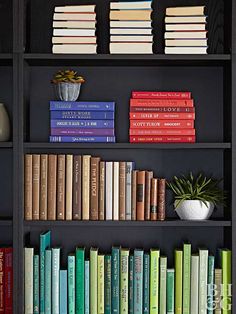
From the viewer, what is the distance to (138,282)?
9.68 ft

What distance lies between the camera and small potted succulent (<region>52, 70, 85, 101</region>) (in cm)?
299

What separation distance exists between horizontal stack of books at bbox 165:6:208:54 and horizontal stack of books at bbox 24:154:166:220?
56 centimetres

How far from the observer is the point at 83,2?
3170 mm

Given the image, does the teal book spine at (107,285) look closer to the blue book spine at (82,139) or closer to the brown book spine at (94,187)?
the brown book spine at (94,187)

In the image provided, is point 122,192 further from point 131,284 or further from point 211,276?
point 211,276

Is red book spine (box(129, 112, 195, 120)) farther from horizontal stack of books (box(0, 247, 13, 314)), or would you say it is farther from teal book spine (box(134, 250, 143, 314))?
horizontal stack of books (box(0, 247, 13, 314))

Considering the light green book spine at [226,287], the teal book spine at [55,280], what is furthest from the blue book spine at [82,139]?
the light green book spine at [226,287]

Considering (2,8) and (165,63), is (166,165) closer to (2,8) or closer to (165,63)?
(165,63)

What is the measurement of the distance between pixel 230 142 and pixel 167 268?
634 millimetres

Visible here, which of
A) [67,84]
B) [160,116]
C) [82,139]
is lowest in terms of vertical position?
[82,139]

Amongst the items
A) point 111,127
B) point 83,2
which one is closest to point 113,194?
point 111,127

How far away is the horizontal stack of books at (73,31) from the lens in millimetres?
2910

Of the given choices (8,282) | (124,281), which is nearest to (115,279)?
(124,281)
